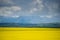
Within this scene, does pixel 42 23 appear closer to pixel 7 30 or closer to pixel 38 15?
pixel 38 15

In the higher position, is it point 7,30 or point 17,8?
point 17,8

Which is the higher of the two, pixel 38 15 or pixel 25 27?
pixel 38 15

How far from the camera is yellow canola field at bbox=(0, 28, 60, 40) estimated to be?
1726mm

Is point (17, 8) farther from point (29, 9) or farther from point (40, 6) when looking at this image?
point (40, 6)

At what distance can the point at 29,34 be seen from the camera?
1.74 m

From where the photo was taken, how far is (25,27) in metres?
1.74

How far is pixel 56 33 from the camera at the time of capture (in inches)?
67.6

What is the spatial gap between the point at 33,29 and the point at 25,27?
100 millimetres

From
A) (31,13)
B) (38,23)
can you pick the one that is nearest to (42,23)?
(38,23)

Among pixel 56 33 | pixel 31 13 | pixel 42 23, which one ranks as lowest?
pixel 56 33

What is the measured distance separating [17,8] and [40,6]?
28cm

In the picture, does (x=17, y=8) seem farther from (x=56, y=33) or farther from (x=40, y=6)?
(x=56, y=33)

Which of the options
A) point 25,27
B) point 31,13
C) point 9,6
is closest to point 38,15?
point 31,13

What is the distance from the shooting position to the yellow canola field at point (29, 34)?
1726 millimetres
